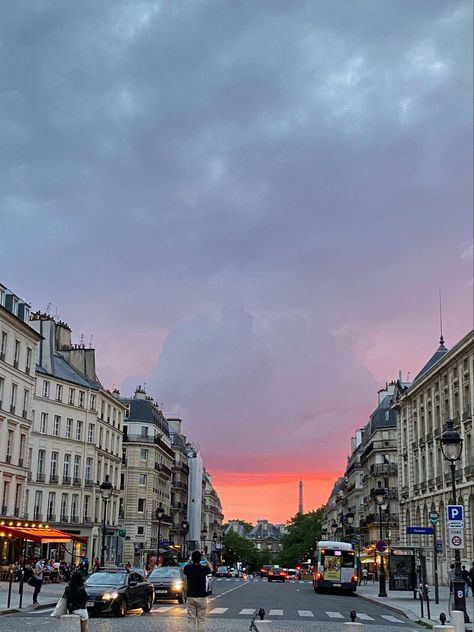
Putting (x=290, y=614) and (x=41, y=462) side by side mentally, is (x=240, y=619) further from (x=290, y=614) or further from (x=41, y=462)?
(x=41, y=462)

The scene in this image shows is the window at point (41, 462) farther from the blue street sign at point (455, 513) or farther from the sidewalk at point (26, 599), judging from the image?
the blue street sign at point (455, 513)

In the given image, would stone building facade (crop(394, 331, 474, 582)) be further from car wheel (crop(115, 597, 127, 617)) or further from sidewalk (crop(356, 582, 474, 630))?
car wheel (crop(115, 597, 127, 617))

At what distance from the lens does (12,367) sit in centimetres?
5372

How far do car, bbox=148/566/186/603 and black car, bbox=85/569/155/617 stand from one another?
464cm

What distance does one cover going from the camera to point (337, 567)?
46906 mm

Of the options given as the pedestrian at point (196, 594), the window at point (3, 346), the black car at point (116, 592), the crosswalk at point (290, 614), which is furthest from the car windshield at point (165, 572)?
the window at point (3, 346)

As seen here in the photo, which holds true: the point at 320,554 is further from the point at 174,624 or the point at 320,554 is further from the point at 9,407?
the point at 174,624

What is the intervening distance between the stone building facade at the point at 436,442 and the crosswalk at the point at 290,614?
2382cm

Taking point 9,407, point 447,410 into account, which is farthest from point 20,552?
point 447,410

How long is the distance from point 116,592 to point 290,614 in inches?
288

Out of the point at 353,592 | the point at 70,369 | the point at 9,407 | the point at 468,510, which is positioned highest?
the point at 70,369

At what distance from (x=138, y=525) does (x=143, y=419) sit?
12.7 meters

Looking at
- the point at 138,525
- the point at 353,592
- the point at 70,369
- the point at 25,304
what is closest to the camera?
the point at 353,592

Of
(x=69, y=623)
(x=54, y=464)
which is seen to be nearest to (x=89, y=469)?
(x=54, y=464)
